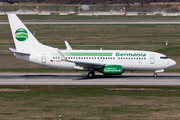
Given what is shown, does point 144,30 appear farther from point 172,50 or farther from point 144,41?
point 172,50

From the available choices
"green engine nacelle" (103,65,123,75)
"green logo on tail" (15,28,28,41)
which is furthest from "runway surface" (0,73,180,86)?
"green logo on tail" (15,28,28,41)

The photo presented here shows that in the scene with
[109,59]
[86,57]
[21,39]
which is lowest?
[109,59]

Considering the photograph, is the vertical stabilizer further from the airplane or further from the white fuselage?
the white fuselage

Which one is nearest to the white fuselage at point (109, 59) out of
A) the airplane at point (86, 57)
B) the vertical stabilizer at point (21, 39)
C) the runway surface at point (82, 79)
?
→ the airplane at point (86, 57)

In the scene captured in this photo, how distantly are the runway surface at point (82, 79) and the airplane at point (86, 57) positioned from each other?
1.49 m

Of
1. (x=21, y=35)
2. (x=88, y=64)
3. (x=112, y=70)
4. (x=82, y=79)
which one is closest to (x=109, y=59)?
(x=112, y=70)

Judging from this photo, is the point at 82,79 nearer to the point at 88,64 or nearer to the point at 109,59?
the point at 88,64

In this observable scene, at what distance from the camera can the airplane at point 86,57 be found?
42.9 meters

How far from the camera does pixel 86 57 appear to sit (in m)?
43.4

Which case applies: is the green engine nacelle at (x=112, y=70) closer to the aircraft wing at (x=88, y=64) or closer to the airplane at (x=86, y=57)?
the airplane at (x=86, y=57)

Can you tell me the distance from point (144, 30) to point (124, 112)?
67671 millimetres

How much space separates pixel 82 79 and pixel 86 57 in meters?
3.25

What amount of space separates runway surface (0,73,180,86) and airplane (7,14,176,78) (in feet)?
4.90

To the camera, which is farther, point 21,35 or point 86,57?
point 21,35
